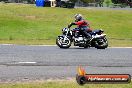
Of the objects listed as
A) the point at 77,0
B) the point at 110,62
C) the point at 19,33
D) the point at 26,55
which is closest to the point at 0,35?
the point at 19,33

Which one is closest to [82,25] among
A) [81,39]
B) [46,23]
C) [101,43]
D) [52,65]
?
[81,39]

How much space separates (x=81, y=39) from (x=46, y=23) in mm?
17435

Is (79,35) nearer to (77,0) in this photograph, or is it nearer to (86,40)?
(86,40)

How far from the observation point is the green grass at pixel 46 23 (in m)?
32.1

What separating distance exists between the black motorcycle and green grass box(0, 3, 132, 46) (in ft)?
23.0

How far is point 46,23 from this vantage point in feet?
129

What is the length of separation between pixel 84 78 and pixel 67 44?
604 inches

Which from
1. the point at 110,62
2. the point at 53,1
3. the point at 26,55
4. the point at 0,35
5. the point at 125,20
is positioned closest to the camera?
the point at 110,62

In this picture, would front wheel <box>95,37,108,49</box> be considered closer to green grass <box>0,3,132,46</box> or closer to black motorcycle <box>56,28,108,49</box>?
black motorcycle <box>56,28,108,49</box>

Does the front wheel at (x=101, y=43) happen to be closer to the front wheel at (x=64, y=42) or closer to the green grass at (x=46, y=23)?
the front wheel at (x=64, y=42)

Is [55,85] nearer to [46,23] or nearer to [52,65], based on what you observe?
[52,65]

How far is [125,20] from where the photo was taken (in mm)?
45188

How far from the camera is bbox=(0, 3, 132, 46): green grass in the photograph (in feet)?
105

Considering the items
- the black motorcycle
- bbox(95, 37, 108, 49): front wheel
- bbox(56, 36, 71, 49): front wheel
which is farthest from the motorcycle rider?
bbox(56, 36, 71, 49): front wheel
